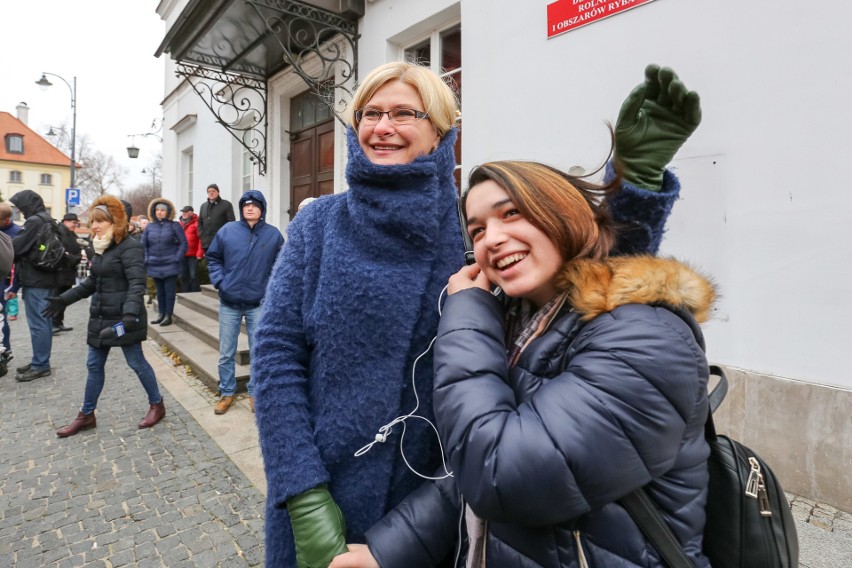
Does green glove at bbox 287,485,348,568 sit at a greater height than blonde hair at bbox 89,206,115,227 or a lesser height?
lesser

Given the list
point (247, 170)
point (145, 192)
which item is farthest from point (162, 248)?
point (145, 192)

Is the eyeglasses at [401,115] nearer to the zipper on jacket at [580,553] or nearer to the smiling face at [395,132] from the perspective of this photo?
the smiling face at [395,132]

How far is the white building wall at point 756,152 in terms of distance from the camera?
8.30 ft

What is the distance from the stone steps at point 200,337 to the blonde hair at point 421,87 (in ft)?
13.5

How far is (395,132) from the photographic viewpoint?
4.09 ft

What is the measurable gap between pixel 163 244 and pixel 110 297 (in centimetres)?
381

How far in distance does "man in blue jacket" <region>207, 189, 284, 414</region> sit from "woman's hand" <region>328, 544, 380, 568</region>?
3601mm

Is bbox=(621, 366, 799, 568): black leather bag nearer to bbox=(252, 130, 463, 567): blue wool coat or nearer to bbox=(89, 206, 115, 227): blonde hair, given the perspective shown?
bbox=(252, 130, 463, 567): blue wool coat

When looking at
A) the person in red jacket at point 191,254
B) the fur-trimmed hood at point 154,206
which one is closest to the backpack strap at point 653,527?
the fur-trimmed hood at point 154,206

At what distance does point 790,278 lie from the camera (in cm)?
268

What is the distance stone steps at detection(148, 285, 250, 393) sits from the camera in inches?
203

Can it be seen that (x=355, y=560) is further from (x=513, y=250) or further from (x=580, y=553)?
(x=513, y=250)

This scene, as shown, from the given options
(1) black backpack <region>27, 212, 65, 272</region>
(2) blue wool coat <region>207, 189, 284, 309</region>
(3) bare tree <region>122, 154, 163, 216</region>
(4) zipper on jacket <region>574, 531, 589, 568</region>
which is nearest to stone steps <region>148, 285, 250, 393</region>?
(2) blue wool coat <region>207, 189, 284, 309</region>

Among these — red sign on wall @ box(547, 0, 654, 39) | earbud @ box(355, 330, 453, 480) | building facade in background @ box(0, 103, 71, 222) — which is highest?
building facade in background @ box(0, 103, 71, 222)
